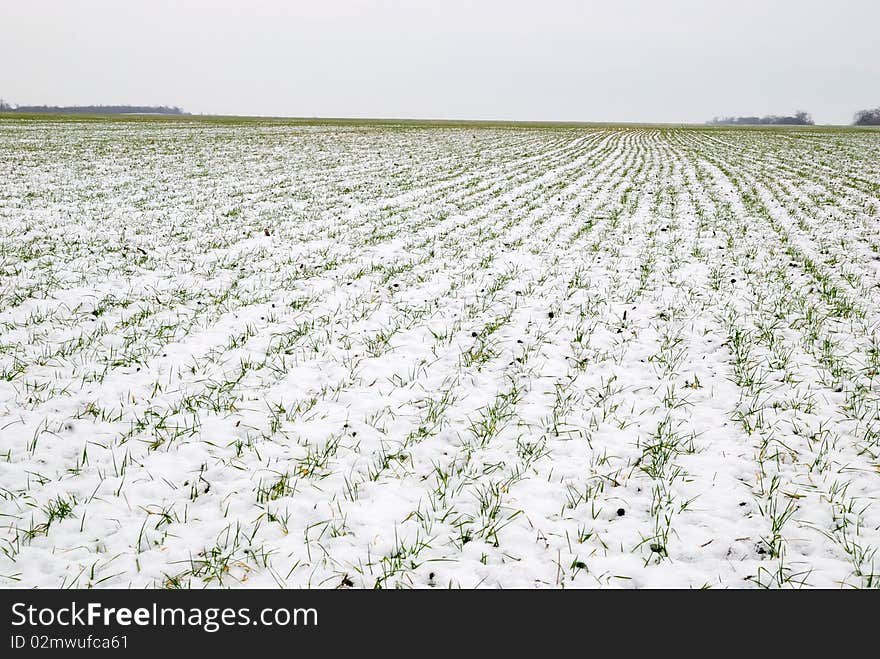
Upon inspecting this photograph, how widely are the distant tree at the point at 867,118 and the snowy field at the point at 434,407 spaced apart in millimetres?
171095

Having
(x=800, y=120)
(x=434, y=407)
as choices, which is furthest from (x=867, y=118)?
(x=434, y=407)

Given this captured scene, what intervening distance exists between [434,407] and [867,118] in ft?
603

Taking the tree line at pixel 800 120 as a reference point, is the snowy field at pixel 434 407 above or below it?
below

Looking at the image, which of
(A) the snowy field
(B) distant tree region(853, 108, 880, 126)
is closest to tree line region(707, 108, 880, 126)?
(B) distant tree region(853, 108, 880, 126)

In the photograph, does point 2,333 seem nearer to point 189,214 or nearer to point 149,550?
point 149,550

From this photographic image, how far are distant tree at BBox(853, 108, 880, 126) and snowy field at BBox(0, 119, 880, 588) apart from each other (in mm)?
171095

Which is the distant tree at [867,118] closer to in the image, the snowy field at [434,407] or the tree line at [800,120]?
the tree line at [800,120]

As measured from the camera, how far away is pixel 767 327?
6.44 m

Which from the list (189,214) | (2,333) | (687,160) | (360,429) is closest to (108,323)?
(2,333)

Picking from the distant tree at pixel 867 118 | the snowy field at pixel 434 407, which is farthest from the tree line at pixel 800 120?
the snowy field at pixel 434 407

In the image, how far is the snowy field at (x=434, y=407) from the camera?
3.15 meters
